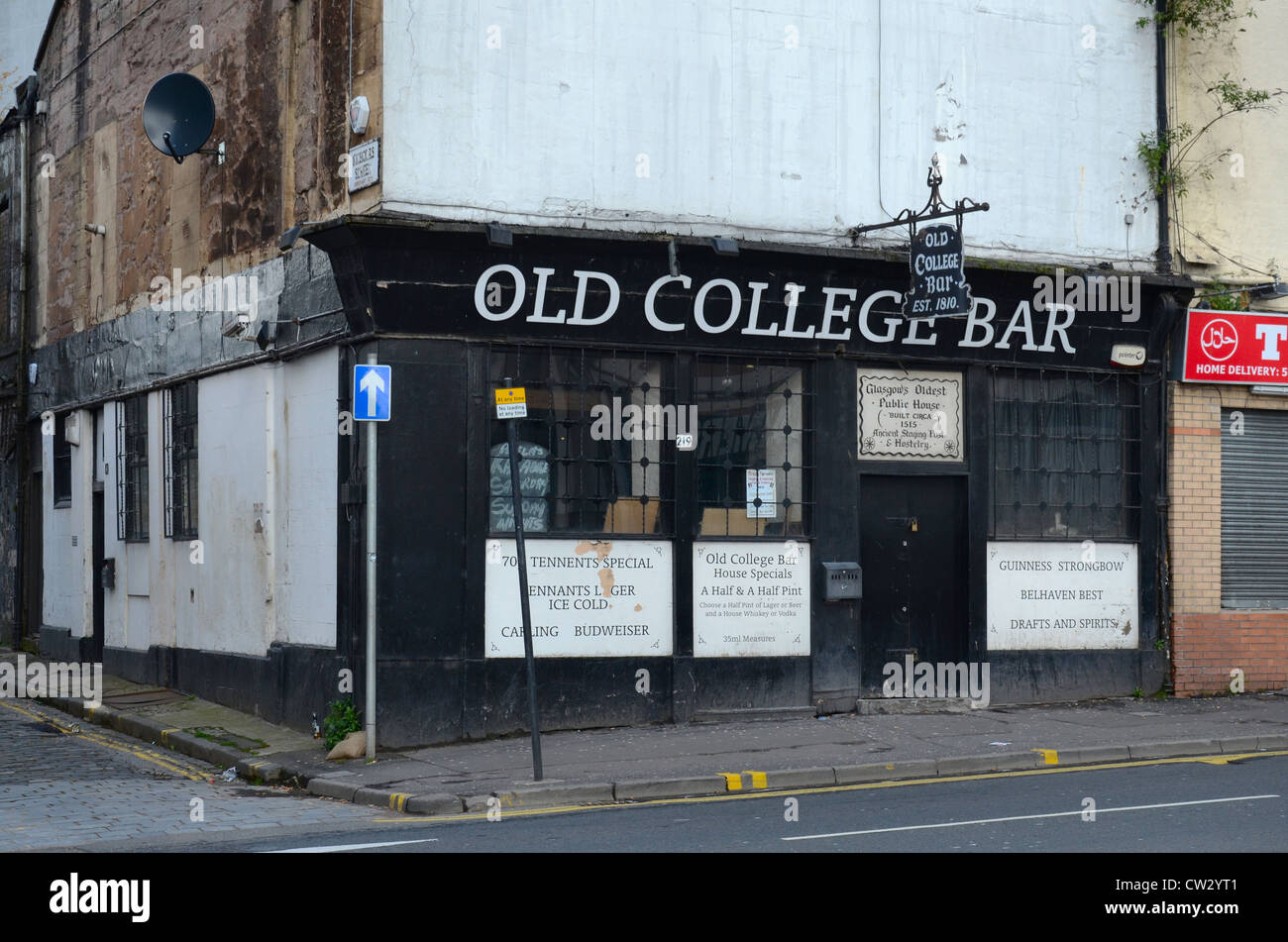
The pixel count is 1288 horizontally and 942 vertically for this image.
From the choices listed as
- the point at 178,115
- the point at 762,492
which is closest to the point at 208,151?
the point at 178,115

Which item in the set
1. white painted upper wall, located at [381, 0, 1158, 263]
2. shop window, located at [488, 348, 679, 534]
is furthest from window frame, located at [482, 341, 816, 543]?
white painted upper wall, located at [381, 0, 1158, 263]

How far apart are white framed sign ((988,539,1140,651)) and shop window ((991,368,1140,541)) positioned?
0.19 m

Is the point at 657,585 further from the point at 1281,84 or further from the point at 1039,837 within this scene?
the point at 1281,84

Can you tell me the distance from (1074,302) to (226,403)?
9.44m

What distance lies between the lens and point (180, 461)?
1886cm

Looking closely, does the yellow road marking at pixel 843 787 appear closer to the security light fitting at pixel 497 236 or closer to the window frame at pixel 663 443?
the window frame at pixel 663 443

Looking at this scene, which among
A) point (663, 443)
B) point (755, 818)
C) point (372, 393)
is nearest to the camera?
point (755, 818)

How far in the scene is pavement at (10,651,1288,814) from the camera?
11.9 metres

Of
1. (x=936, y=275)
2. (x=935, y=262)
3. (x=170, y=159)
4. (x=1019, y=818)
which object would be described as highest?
(x=170, y=159)

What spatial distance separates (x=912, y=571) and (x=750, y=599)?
194 cm

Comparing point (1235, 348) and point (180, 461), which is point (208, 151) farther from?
point (1235, 348)

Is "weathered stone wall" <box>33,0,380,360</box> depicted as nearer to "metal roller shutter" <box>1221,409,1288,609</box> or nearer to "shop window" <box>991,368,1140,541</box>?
"shop window" <box>991,368,1140,541</box>
